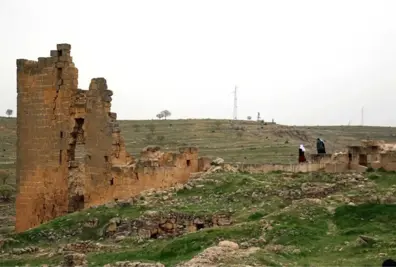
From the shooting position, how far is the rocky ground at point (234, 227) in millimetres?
12844

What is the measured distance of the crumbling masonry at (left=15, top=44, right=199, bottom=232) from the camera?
20.1 metres

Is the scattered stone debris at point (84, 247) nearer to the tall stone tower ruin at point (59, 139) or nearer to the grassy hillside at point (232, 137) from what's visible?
the tall stone tower ruin at point (59, 139)

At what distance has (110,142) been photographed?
20.2 metres

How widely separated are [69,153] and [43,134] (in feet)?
3.37

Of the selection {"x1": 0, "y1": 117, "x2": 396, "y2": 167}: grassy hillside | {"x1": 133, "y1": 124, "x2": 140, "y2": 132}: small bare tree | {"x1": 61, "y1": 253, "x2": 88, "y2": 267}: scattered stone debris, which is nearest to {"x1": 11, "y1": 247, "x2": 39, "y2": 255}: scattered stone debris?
{"x1": 61, "y1": 253, "x2": 88, "y2": 267}: scattered stone debris

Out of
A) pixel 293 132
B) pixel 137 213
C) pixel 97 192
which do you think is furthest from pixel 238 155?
pixel 137 213

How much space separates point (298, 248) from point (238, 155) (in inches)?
1492

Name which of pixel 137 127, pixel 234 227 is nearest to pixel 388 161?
pixel 234 227

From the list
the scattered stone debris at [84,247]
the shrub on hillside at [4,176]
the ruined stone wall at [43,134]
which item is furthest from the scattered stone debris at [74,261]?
the shrub on hillside at [4,176]

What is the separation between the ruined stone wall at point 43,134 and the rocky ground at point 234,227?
3971 mm

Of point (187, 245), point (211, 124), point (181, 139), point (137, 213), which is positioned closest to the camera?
point (187, 245)

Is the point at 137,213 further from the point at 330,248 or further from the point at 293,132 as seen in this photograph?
the point at 293,132

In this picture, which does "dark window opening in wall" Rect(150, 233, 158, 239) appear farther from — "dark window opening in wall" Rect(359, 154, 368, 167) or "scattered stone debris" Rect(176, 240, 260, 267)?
"dark window opening in wall" Rect(359, 154, 368, 167)

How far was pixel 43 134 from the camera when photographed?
21.5 m
